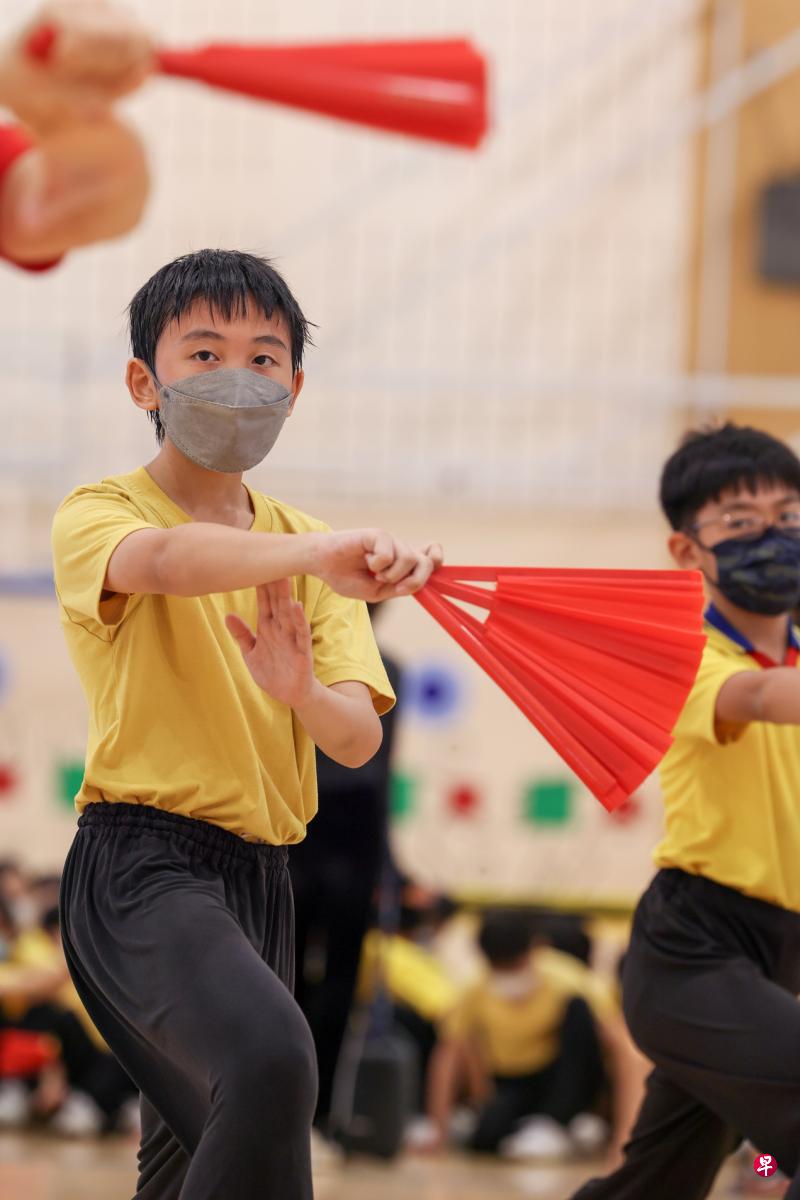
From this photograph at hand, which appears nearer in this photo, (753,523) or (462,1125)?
(753,523)

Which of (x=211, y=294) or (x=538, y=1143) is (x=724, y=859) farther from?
(x=538, y=1143)

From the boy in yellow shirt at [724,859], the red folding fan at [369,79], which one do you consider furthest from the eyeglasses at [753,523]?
the red folding fan at [369,79]

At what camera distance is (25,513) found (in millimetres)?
9375

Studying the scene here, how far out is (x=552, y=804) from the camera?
9164 mm

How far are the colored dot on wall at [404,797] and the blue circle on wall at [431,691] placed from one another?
0.43 m

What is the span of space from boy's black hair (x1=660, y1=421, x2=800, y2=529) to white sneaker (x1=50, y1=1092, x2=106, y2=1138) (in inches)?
162

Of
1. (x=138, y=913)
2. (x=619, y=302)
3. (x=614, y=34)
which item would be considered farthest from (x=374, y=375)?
(x=138, y=913)

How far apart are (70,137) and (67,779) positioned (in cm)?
605

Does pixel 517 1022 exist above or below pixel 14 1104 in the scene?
above

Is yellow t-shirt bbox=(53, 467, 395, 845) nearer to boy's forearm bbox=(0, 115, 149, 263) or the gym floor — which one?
boy's forearm bbox=(0, 115, 149, 263)

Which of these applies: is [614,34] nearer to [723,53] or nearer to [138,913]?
[723,53]

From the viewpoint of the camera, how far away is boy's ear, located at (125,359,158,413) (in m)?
2.68

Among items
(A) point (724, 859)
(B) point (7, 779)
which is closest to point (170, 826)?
(A) point (724, 859)

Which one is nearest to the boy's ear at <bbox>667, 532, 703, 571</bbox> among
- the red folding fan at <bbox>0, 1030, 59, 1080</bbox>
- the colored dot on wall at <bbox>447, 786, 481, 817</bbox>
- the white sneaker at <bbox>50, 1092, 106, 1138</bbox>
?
the white sneaker at <bbox>50, 1092, 106, 1138</bbox>
